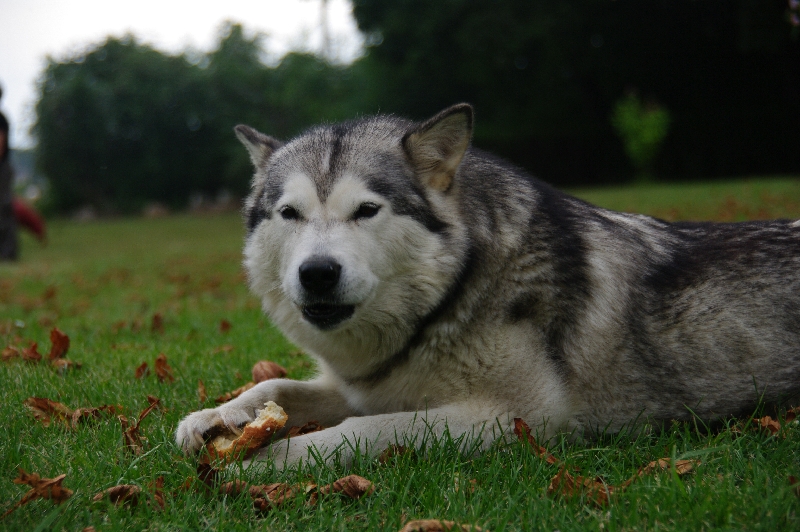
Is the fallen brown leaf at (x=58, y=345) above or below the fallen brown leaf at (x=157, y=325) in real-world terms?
above

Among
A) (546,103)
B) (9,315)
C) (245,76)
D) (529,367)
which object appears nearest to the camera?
(529,367)

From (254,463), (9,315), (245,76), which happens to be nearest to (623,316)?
(254,463)

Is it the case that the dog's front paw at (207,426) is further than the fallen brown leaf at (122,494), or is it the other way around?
the dog's front paw at (207,426)

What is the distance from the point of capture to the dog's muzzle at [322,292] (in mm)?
2914

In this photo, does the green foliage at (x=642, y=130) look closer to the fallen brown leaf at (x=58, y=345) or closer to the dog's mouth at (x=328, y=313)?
the fallen brown leaf at (x=58, y=345)

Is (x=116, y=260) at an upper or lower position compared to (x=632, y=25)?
lower

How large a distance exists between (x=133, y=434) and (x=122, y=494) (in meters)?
0.63

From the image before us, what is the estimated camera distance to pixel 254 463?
2721 millimetres

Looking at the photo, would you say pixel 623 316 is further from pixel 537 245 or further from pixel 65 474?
pixel 65 474

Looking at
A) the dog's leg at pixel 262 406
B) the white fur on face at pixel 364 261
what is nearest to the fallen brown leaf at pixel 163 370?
the dog's leg at pixel 262 406

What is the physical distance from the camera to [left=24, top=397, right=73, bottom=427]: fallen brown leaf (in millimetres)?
3350

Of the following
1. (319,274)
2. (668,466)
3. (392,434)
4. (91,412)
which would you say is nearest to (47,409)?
(91,412)

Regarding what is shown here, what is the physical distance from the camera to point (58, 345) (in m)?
4.67

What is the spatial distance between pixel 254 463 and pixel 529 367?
1310 mm
